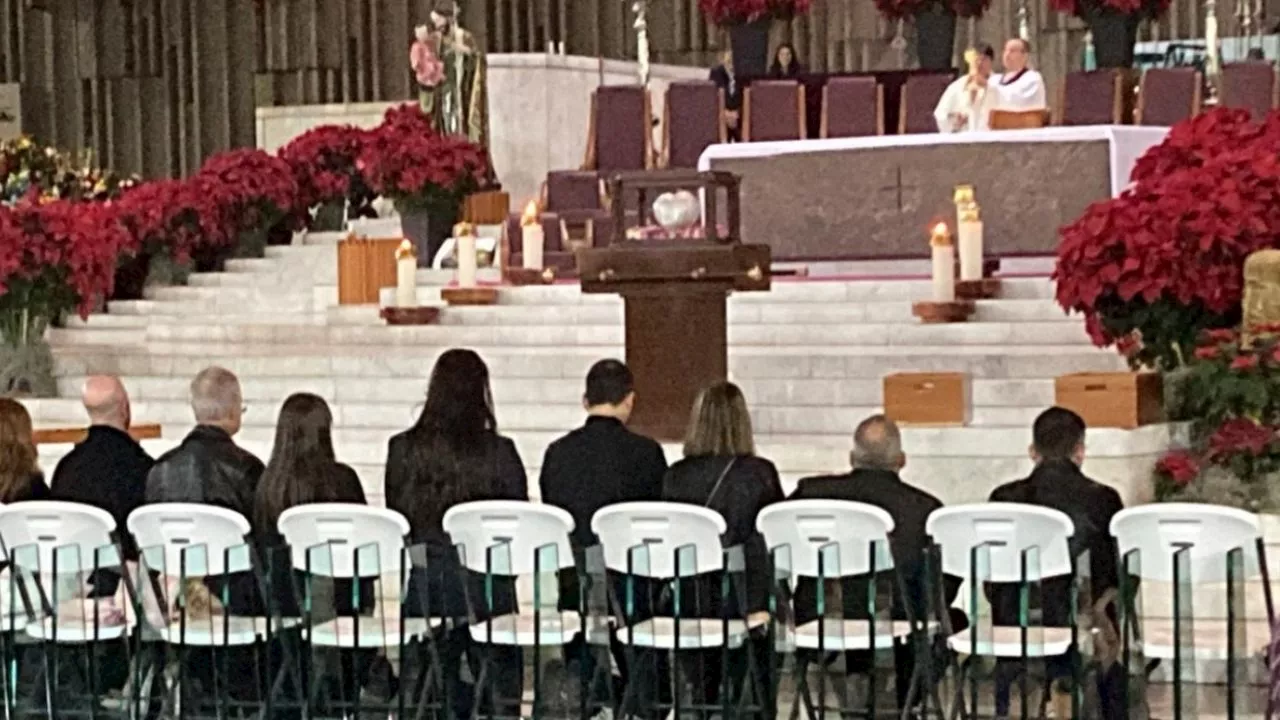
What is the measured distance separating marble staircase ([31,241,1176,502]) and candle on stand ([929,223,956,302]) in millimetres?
185

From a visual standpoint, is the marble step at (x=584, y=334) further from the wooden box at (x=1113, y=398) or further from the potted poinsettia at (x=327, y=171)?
the wooden box at (x=1113, y=398)

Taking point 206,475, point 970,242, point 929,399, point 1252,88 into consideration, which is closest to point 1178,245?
point 929,399

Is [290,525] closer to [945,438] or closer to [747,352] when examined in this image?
[945,438]

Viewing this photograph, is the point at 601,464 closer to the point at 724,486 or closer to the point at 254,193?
the point at 724,486

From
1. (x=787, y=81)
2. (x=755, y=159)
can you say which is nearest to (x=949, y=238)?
(x=755, y=159)

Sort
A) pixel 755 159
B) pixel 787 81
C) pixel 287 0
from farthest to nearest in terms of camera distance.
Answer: pixel 287 0, pixel 787 81, pixel 755 159

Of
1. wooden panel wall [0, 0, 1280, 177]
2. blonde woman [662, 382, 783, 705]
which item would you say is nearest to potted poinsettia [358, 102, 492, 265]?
wooden panel wall [0, 0, 1280, 177]

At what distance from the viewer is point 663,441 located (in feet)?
32.6

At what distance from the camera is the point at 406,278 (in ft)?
45.2

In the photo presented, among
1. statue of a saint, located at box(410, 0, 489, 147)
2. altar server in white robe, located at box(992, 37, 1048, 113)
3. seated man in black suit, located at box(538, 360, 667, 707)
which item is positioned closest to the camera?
seated man in black suit, located at box(538, 360, 667, 707)

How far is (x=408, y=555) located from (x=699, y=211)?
3.44m

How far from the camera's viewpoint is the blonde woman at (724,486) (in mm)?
6871

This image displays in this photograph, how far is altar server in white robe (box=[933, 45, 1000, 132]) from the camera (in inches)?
575

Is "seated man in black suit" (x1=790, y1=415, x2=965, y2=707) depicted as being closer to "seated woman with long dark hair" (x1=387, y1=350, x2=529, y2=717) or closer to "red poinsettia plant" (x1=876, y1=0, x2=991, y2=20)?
"seated woman with long dark hair" (x1=387, y1=350, x2=529, y2=717)
